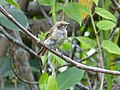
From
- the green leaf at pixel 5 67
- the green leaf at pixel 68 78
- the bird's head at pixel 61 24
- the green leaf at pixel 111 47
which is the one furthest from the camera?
the green leaf at pixel 5 67

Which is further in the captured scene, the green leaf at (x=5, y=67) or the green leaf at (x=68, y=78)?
the green leaf at (x=5, y=67)

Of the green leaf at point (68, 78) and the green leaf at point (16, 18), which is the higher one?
the green leaf at point (16, 18)

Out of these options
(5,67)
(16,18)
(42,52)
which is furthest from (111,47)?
(5,67)

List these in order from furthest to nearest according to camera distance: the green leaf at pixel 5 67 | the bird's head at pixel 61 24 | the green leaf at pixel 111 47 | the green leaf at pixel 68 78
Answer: the green leaf at pixel 5 67 → the bird's head at pixel 61 24 → the green leaf at pixel 68 78 → the green leaf at pixel 111 47

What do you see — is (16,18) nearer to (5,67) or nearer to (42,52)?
(42,52)

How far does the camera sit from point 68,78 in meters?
1.29

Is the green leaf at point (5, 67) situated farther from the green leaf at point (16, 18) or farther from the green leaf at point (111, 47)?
the green leaf at point (111, 47)

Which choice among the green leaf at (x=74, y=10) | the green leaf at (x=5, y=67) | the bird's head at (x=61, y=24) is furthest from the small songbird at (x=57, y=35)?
the green leaf at (x=5, y=67)

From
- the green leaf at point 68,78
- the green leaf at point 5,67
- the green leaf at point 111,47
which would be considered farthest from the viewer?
the green leaf at point 5,67

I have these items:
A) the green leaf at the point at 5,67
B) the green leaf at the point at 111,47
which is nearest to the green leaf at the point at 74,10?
the green leaf at the point at 111,47

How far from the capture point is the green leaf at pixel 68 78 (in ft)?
4.15

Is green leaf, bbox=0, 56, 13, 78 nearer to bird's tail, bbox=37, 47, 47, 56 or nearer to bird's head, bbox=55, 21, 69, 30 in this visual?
bird's head, bbox=55, 21, 69, 30

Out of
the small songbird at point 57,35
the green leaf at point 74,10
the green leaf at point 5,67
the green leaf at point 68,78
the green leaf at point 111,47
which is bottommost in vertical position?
the green leaf at point 5,67

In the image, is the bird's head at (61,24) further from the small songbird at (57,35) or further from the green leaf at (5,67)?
the green leaf at (5,67)
